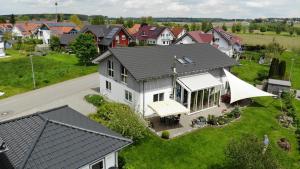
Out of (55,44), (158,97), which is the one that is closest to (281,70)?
(158,97)

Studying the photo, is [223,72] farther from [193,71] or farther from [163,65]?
[163,65]

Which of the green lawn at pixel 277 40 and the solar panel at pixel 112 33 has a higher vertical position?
the solar panel at pixel 112 33

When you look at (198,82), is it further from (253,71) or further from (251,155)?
(253,71)

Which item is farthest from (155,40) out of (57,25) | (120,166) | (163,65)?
(120,166)

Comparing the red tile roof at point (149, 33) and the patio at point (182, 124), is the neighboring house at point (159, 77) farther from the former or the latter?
the red tile roof at point (149, 33)

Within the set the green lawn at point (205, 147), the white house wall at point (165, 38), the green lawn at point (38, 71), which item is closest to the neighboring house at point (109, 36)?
the green lawn at point (38, 71)
